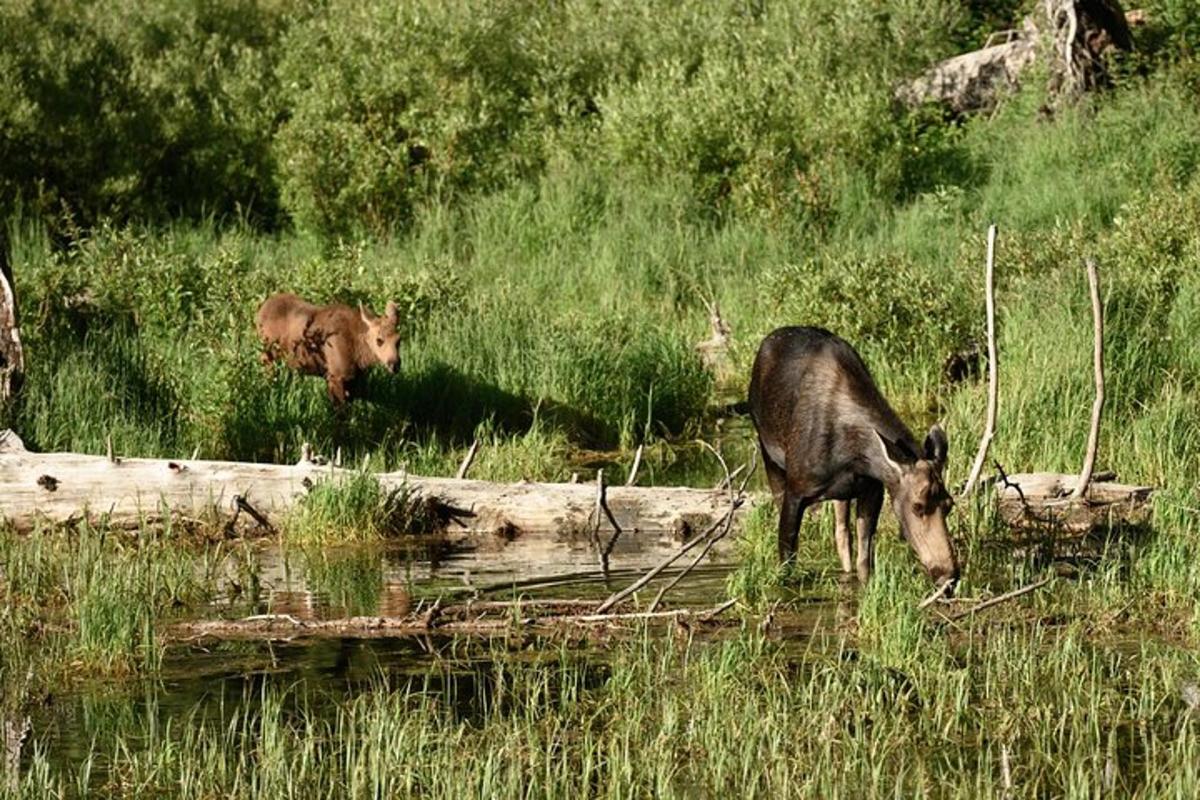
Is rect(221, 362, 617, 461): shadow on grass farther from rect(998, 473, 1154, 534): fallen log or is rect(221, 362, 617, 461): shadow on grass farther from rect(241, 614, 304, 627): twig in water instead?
rect(241, 614, 304, 627): twig in water

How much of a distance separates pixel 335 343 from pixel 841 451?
6.23m

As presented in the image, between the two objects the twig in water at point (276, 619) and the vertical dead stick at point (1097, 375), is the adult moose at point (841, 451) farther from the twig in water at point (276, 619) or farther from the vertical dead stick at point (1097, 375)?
the twig in water at point (276, 619)

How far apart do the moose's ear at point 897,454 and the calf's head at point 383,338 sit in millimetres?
6339

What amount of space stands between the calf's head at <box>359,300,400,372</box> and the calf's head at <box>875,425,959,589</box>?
6513mm

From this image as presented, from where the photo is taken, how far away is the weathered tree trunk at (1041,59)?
2811cm

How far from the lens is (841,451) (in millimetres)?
11609

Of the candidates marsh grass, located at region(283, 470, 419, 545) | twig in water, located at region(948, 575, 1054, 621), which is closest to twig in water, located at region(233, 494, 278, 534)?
marsh grass, located at region(283, 470, 419, 545)

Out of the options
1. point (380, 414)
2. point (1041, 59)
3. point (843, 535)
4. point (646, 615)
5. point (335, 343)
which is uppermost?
point (1041, 59)

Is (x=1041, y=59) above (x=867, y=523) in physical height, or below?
above

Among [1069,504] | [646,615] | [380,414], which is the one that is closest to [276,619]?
[646,615]

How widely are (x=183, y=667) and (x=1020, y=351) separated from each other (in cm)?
819

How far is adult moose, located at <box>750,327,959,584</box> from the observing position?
10.9m

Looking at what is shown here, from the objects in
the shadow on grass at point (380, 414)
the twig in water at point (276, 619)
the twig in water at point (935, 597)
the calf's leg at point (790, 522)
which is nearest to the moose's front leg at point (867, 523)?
the calf's leg at point (790, 522)

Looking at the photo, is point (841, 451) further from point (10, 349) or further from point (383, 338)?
point (10, 349)
